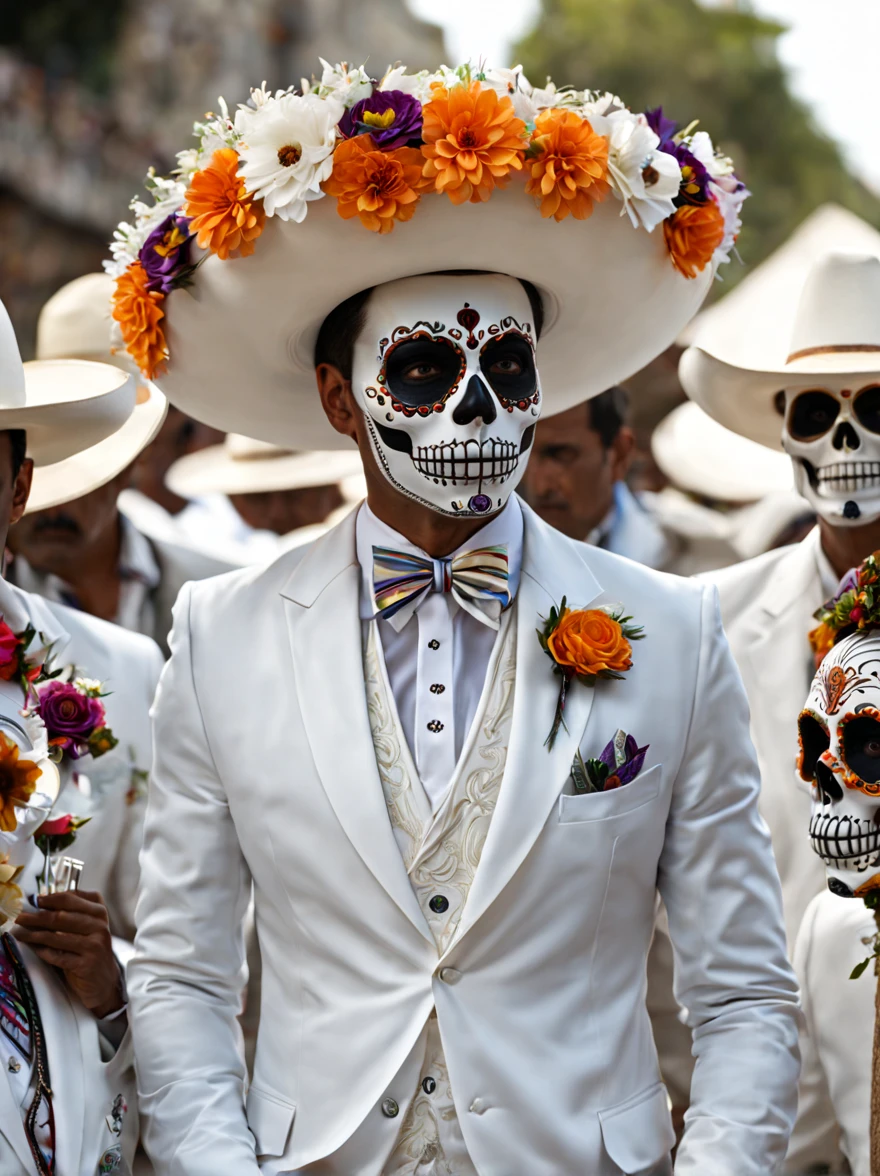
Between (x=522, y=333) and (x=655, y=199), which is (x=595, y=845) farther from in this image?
(x=655, y=199)

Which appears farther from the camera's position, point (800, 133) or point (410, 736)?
point (800, 133)

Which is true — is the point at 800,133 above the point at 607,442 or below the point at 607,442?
above

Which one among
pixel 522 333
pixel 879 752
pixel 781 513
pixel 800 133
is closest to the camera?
pixel 879 752

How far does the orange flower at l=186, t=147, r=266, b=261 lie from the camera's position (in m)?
3.70

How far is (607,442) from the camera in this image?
7223 millimetres

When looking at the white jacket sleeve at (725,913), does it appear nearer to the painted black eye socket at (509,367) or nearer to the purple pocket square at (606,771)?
the purple pocket square at (606,771)

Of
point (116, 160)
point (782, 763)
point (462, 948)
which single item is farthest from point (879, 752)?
point (116, 160)

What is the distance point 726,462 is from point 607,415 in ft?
5.24

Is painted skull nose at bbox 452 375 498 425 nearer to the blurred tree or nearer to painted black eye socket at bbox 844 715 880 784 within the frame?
painted black eye socket at bbox 844 715 880 784

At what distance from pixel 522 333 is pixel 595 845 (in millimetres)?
1108

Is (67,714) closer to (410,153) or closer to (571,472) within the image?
(410,153)

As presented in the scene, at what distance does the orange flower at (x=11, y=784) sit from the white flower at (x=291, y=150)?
120cm

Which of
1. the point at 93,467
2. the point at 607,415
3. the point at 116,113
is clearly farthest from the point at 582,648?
the point at 116,113

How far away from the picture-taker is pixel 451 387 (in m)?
3.81
